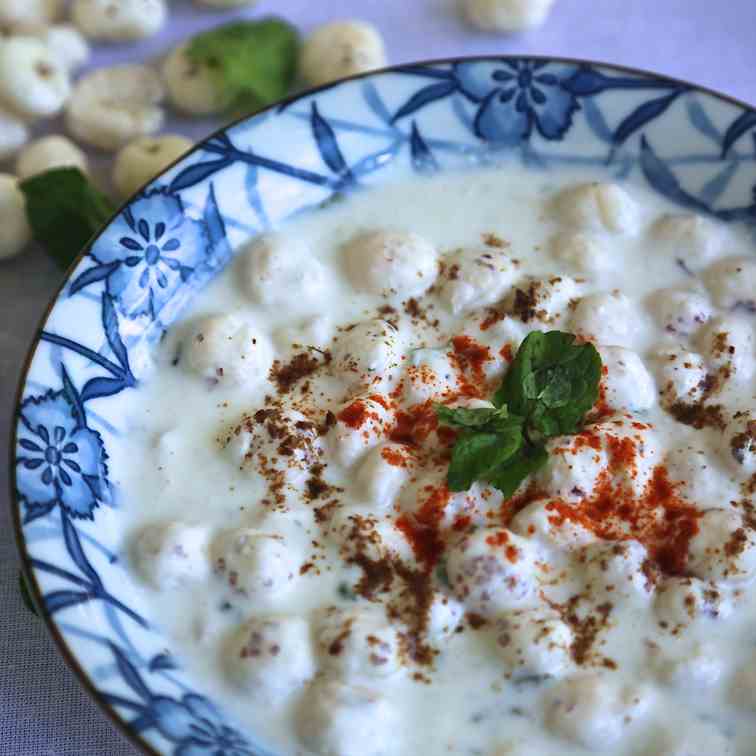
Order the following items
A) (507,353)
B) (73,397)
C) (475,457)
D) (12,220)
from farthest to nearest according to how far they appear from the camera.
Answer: (12,220) < (507,353) < (73,397) < (475,457)

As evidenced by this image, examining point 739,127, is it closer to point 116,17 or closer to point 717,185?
point 717,185

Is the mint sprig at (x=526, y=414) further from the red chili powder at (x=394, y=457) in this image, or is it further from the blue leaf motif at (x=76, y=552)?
the blue leaf motif at (x=76, y=552)

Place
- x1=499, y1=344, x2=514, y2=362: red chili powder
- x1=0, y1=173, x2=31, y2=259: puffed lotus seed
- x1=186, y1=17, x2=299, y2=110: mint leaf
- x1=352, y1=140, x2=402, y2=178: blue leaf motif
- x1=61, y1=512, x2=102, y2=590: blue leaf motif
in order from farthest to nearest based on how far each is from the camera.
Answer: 1. x1=186, y1=17, x2=299, y2=110: mint leaf
2. x1=0, y1=173, x2=31, y2=259: puffed lotus seed
3. x1=352, y1=140, x2=402, y2=178: blue leaf motif
4. x1=499, y1=344, x2=514, y2=362: red chili powder
5. x1=61, y1=512, x2=102, y2=590: blue leaf motif

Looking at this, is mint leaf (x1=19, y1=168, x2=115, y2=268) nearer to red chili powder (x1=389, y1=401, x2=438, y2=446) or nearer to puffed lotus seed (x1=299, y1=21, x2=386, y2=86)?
puffed lotus seed (x1=299, y1=21, x2=386, y2=86)

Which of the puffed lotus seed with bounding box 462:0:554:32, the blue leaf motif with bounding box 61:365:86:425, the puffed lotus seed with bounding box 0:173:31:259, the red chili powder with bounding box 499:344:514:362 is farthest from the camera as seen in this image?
the puffed lotus seed with bounding box 462:0:554:32

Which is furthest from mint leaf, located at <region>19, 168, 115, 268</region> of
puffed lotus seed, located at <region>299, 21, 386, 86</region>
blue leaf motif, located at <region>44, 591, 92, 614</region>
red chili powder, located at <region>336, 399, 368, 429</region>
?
blue leaf motif, located at <region>44, 591, 92, 614</region>

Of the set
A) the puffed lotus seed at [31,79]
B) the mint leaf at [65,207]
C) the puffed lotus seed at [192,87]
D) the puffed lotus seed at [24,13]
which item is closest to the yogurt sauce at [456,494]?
the mint leaf at [65,207]

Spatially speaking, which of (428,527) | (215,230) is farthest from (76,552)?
(215,230)
